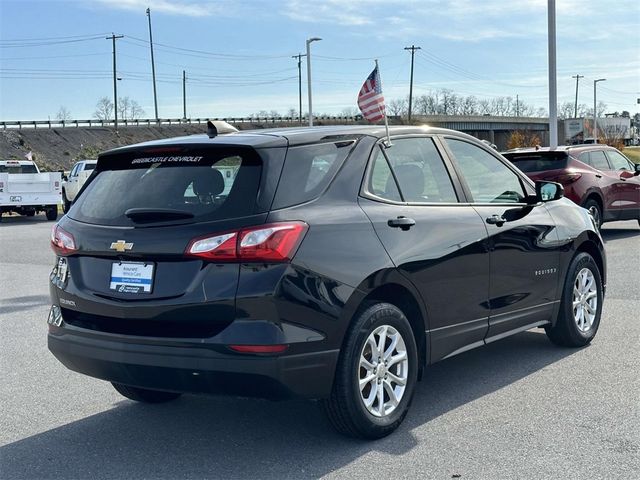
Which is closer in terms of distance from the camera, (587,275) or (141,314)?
(141,314)

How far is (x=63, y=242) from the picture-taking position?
15.0 feet

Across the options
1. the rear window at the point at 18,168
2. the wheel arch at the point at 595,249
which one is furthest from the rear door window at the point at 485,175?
the rear window at the point at 18,168

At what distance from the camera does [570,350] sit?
6.42 meters

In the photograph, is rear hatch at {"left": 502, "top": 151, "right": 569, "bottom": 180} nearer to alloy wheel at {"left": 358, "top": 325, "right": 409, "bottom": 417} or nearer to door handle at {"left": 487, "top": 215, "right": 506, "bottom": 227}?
door handle at {"left": 487, "top": 215, "right": 506, "bottom": 227}

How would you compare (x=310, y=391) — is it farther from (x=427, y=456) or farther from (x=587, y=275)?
(x=587, y=275)

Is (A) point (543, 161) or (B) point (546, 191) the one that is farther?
(A) point (543, 161)

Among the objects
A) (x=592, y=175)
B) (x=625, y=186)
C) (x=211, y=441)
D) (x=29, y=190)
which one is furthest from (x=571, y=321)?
(x=29, y=190)

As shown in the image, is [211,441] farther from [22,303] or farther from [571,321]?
[22,303]

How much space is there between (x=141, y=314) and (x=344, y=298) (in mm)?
1036

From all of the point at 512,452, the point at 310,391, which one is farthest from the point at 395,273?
the point at 512,452

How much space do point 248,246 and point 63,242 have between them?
129 centimetres

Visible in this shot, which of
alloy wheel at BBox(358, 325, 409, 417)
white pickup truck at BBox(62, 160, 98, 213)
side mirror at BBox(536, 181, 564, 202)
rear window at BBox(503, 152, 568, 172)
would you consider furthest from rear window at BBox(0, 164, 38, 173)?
alloy wheel at BBox(358, 325, 409, 417)

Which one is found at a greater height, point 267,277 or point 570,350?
point 267,277

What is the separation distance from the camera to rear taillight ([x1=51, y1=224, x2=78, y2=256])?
4.50m
